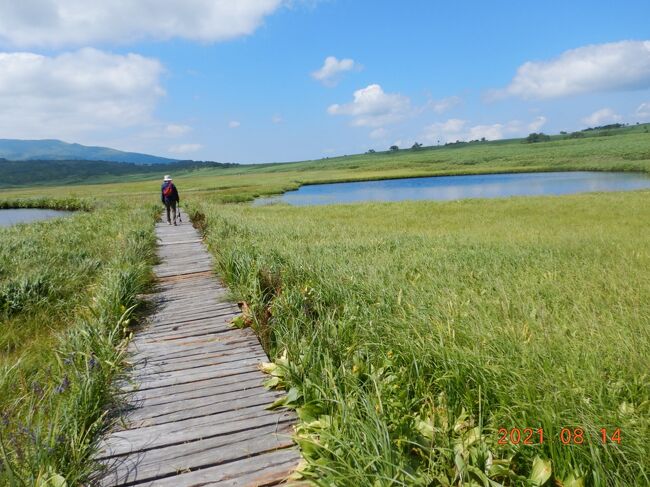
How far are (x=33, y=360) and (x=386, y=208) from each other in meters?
27.6

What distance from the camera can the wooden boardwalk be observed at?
2.97 metres

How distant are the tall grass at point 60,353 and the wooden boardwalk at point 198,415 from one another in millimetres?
292

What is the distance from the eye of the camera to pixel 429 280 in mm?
7566

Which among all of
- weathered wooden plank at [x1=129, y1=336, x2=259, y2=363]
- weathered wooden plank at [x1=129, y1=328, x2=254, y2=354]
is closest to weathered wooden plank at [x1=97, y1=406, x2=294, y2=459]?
weathered wooden plank at [x1=129, y1=336, x2=259, y2=363]

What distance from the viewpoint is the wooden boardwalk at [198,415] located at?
2.97 meters

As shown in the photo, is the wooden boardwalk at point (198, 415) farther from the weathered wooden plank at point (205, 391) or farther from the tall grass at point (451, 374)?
the tall grass at point (451, 374)

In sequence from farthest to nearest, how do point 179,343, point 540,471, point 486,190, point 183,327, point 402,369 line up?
point 486,190, point 183,327, point 179,343, point 402,369, point 540,471

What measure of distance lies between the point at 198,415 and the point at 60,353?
2.73 m

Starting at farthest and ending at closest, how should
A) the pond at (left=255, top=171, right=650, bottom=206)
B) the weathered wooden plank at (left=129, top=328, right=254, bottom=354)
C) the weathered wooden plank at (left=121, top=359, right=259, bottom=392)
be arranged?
the pond at (left=255, top=171, right=650, bottom=206) < the weathered wooden plank at (left=129, top=328, right=254, bottom=354) < the weathered wooden plank at (left=121, top=359, right=259, bottom=392)

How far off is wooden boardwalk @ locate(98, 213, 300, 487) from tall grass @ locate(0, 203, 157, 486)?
292 mm

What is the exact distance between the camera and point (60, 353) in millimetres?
5105

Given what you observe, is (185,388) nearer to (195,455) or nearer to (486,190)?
(195,455)

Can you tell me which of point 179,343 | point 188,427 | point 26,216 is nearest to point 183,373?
point 179,343

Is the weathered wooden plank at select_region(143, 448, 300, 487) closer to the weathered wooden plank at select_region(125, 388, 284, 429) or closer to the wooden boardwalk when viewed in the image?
the wooden boardwalk
